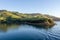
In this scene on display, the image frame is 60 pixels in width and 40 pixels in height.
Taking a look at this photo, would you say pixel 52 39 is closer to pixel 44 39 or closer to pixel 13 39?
pixel 44 39

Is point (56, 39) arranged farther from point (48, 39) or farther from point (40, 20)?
point (40, 20)

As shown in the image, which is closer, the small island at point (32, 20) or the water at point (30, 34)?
the water at point (30, 34)

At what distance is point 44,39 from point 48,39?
2.46 ft

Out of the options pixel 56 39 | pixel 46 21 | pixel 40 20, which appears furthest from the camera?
pixel 40 20

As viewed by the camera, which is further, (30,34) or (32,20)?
(32,20)

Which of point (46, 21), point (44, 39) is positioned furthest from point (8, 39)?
point (46, 21)

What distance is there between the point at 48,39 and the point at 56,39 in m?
1.48

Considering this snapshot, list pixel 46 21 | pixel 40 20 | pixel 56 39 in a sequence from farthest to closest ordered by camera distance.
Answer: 1. pixel 40 20
2. pixel 46 21
3. pixel 56 39

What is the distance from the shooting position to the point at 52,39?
24.2 m

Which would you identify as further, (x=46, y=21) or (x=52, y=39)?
(x=46, y=21)

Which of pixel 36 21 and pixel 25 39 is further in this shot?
pixel 36 21

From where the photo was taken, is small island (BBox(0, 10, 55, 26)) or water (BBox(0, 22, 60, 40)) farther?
small island (BBox(0, 10, 55, 26))

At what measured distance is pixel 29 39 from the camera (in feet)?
81.1

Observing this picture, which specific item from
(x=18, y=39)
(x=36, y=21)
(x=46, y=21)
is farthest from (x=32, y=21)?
(x=18, y=39)
